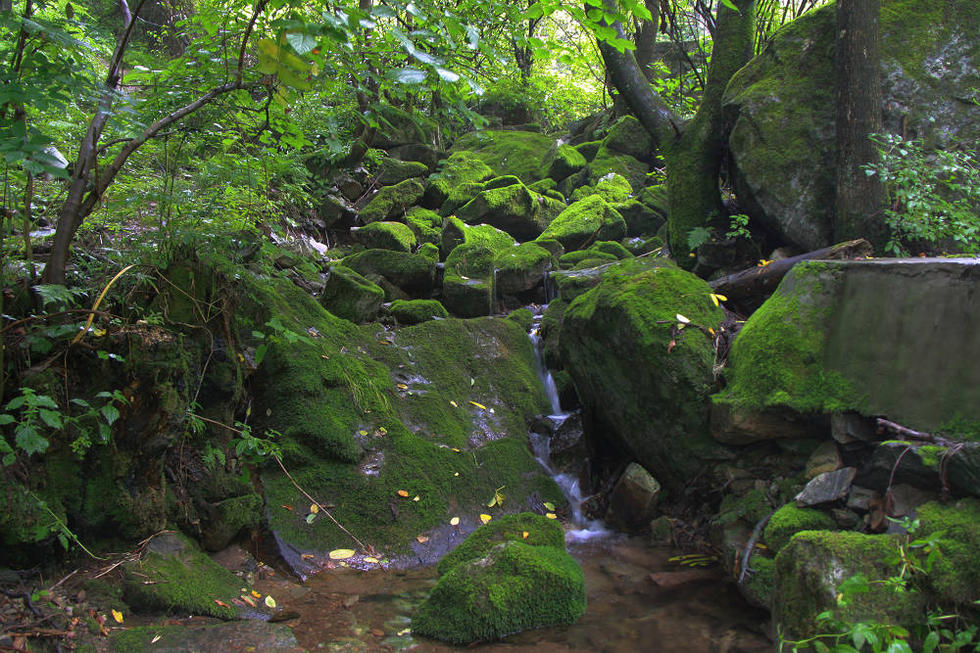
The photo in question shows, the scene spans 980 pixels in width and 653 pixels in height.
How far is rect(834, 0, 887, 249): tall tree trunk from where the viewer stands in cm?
567

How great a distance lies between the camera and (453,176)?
12555 millimetres

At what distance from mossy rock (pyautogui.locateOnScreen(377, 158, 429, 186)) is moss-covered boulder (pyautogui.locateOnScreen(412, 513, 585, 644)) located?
945 cm

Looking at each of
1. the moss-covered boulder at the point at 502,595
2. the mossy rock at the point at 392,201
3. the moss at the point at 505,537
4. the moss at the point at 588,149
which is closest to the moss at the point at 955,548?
the moss-covered boulder at the point at 502,595

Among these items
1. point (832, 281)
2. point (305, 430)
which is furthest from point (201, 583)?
point (832, 281)

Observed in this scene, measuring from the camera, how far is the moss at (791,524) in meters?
3.86

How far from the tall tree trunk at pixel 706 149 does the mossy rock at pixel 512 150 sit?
20.6 feet

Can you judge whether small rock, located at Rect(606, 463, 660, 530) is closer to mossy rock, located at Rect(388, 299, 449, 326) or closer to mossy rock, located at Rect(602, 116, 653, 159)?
mossy rock, located at Rect(388, 299, 449, 326)

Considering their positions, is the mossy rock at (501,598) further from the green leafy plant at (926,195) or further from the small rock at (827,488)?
the green leafy plant at (926,195)

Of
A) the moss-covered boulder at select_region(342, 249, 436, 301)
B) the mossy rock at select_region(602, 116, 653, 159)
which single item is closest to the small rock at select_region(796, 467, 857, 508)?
the moss-covered boulder at select_region(342, 249, 436, 301)

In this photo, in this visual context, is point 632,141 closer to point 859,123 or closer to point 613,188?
point 613,188

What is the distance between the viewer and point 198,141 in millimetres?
3936

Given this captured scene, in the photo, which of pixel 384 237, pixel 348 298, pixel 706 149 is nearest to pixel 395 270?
pixel 384 237

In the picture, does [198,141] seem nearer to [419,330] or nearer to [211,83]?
[211,83]

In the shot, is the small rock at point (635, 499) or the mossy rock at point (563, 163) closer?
the small rock at point (635, 499)
